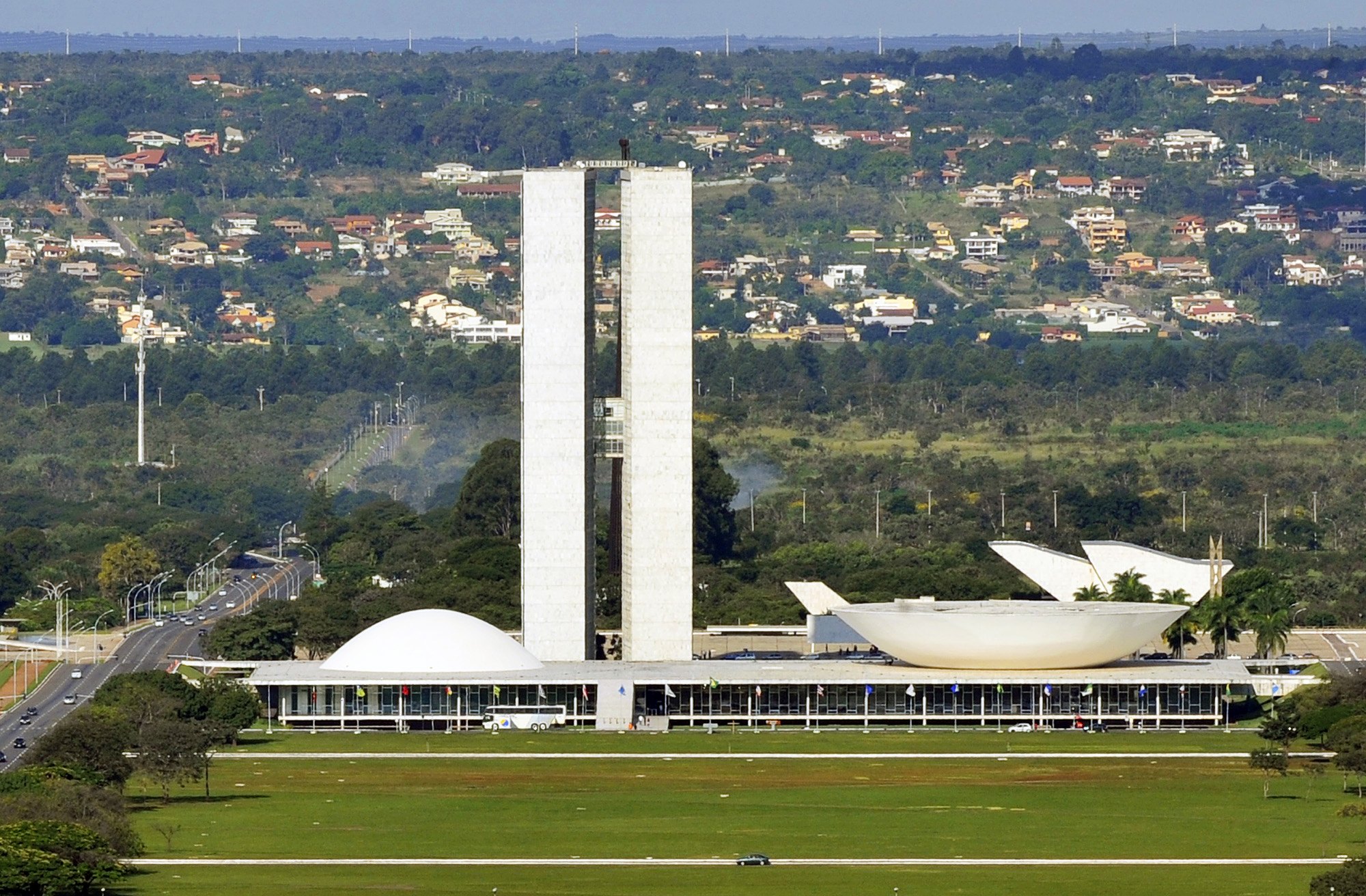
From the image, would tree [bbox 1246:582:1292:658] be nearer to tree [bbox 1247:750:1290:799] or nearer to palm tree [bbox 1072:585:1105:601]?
palm tree [bbox 1072:585:1105:601]

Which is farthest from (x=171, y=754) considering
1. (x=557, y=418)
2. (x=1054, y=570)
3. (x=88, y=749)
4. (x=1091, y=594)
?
(x=1054, y=570)

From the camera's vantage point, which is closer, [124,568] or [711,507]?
[124,568]

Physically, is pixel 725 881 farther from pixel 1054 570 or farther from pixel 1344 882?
pixel 1054 570

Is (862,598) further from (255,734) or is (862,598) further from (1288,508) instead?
(1288,508)

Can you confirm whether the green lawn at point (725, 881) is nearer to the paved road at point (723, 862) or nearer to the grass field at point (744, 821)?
the grass field at point (744, 821)

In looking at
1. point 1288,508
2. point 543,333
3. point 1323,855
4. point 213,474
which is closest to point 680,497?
point 543,333

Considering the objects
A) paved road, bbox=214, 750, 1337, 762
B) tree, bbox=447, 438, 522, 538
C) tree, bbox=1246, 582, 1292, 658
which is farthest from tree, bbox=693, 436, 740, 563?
paved road, bbox=214, 750, 1337, 762

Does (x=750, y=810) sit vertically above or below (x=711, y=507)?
below
